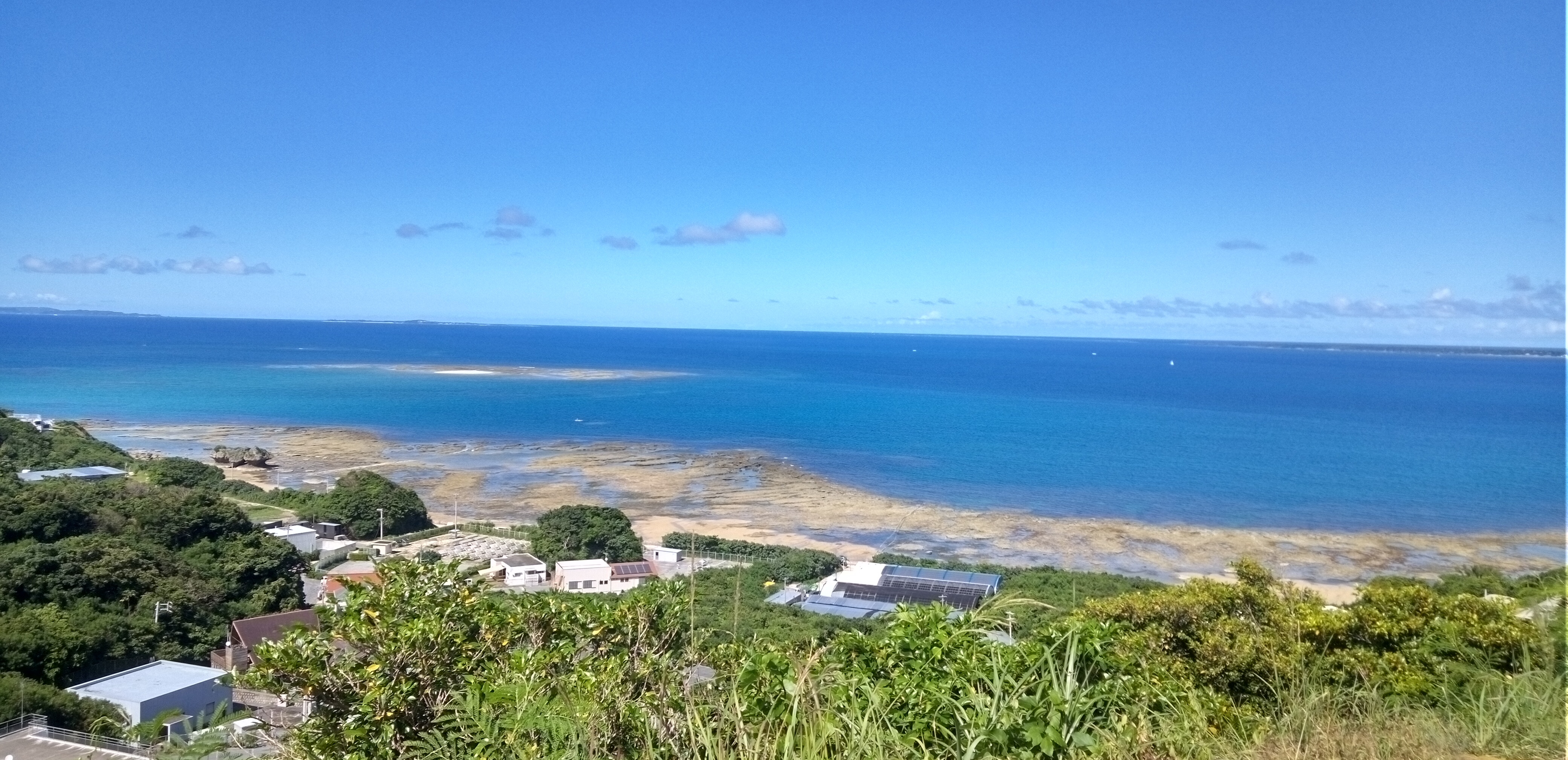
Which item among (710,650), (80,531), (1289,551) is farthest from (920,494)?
(710,650)

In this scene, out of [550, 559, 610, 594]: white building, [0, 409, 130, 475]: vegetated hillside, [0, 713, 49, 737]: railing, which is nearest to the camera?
[0, 713, 49, 737]: railing

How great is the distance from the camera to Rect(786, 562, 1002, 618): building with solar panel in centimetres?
1339

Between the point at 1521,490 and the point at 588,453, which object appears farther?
the point at 588,453


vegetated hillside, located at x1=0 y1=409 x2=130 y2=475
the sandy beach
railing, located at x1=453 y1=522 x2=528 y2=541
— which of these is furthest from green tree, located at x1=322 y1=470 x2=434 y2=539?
vegetated hillside, located at x1=0 y1=409 x2=130 y2=475

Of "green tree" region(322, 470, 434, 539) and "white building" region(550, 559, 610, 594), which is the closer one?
"white building" region(550, 559, 610, 594)

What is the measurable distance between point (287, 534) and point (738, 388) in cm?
4480

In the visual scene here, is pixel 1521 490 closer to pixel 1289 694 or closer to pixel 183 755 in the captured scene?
pixel 1289 694

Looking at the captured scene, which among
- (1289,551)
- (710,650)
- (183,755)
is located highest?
(710,650)

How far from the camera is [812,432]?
38.5m

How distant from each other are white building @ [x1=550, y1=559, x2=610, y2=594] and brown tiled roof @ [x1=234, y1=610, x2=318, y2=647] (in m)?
3.95

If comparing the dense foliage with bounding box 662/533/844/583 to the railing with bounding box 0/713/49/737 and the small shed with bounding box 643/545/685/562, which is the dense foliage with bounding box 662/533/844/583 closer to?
the small shed with bounding box 643/545/685/562

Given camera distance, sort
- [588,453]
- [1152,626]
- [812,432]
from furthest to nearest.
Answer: [812,432] < [588,453] < [1152,626]

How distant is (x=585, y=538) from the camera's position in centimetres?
1828

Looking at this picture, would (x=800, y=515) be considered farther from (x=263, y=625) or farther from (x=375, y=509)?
(x=263, y=625)
